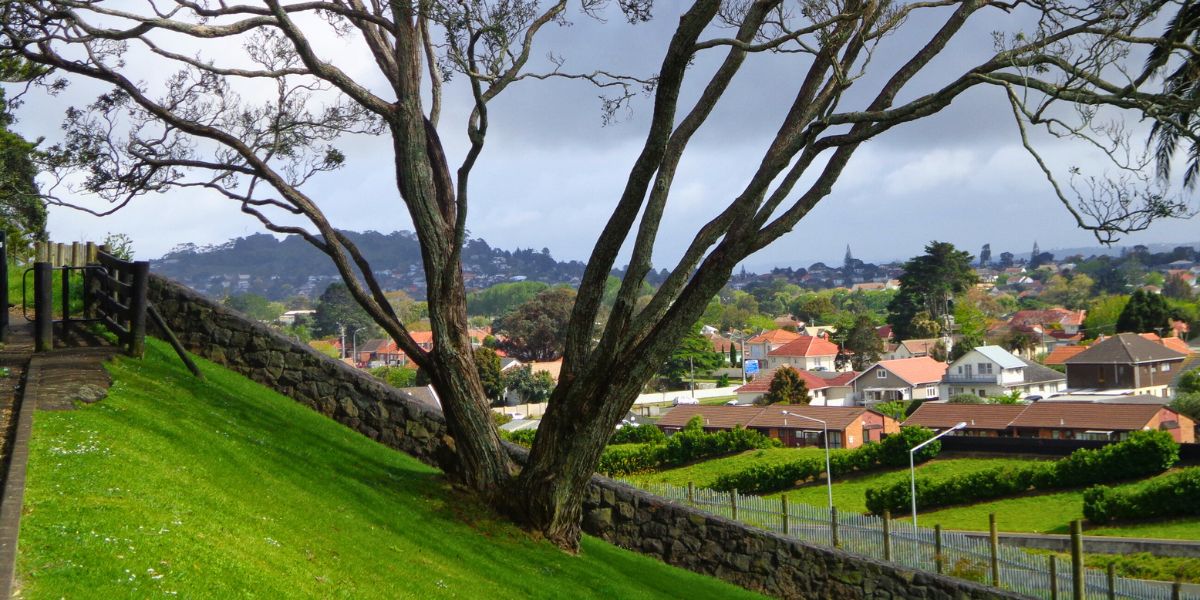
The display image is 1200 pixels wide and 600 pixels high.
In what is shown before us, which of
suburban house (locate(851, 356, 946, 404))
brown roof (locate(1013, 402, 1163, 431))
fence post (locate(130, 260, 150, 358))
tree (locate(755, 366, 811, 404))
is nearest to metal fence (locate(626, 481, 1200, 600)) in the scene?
fence post (locate(130, 260, 150, 358))

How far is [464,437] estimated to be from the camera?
11.9 m

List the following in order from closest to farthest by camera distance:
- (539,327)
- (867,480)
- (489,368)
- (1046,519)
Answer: (1046,519) → (867,480) → (489,368) → (539,327)

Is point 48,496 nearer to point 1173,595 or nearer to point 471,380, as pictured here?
point 471,380

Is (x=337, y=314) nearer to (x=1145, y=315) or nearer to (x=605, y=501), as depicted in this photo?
(x=1145, y=315)

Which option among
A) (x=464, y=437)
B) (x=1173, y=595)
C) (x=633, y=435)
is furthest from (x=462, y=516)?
(x=633, y=435)

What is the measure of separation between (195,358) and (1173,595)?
15.1 metres

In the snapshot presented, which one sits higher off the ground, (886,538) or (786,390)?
(786,390)

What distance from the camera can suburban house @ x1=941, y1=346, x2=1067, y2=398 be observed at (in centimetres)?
7138

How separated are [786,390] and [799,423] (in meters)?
12.5

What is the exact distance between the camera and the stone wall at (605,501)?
44.8 feet

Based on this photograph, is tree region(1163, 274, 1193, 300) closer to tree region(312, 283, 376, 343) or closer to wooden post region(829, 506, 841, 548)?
tree region(312, 283, 376, 343)

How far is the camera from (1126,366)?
66.6m

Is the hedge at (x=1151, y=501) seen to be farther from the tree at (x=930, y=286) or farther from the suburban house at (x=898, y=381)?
the tree at (x=930, y=286)

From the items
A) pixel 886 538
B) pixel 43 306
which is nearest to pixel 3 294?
pixel 43 306
